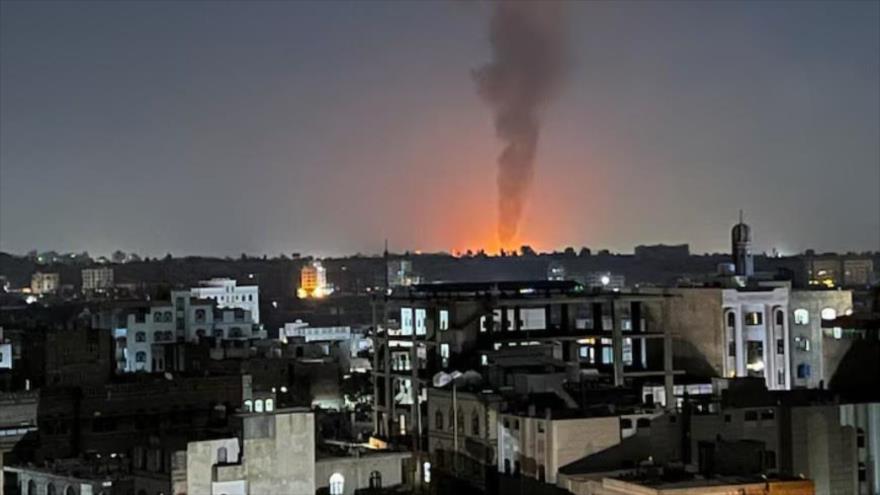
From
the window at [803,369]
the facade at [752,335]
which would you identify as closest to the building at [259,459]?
the facade at [752,335]

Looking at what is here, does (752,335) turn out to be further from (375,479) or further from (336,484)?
(336,484)

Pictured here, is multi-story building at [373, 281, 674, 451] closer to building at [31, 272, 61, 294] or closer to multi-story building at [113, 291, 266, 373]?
multi-story building at [113, 291, 266, 373]

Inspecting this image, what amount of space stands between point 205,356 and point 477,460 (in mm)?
26216

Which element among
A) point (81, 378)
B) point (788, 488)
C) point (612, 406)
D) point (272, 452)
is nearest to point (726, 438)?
point (612, 406)

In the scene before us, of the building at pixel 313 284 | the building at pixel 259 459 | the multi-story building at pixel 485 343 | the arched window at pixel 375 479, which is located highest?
the building at pixel 313 284

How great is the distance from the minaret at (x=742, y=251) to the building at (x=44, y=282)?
134687 millimetres

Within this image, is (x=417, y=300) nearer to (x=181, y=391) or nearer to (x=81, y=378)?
(x=181, y=391)

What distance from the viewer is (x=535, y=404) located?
4078 centimetres

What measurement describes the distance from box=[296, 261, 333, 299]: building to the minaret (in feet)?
331

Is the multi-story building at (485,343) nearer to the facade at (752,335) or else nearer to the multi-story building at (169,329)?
the facade at (752,335)

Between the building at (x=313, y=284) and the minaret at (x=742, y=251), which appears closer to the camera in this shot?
the minaret at (x=742, y=251)

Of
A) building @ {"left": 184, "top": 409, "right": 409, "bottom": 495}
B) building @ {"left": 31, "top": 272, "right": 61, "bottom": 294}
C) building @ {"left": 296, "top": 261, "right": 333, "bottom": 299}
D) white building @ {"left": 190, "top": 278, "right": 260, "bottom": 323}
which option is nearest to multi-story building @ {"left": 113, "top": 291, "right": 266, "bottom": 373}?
white building @ {"left": 190, "top": 278, "right": 260, "bottom": 323}

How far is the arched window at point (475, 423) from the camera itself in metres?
42.2

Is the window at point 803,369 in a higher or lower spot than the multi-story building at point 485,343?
lower
